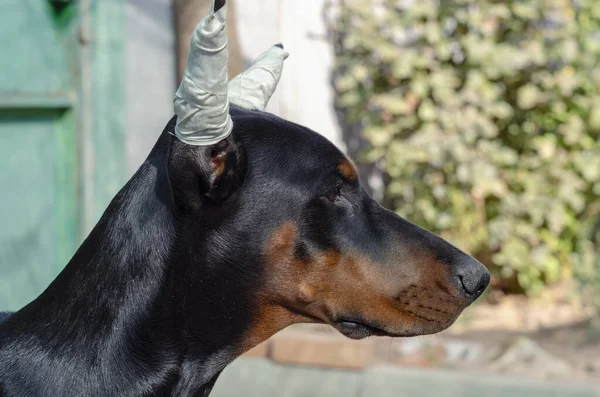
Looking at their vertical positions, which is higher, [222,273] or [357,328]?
[222,273]

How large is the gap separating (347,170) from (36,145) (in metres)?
3.17

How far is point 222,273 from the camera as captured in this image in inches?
97.8

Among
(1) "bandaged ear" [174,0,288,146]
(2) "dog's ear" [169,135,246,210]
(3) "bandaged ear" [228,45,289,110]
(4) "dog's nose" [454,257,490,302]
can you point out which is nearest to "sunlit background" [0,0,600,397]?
(3) "bandaged ear" [228,45,289,110]

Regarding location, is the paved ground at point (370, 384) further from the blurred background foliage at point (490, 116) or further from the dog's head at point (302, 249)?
the dog's head at point (302, 249)

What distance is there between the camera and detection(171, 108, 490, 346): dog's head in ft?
8.11

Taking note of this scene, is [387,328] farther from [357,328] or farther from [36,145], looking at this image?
[36,145]

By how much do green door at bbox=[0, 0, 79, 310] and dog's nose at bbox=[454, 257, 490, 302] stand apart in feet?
10.9

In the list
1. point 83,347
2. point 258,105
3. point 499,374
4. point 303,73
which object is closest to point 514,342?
point 499,374

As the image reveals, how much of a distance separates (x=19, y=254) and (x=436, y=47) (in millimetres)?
3043

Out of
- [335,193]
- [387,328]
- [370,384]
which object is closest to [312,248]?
[335,193]

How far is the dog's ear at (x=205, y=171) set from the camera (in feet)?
7.39

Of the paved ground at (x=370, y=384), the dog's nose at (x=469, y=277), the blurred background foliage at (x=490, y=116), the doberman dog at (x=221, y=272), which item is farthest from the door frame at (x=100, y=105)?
the dog's nose at (x=469, y=277)

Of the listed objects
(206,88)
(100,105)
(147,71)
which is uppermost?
(206,88)

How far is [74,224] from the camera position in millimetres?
5500
